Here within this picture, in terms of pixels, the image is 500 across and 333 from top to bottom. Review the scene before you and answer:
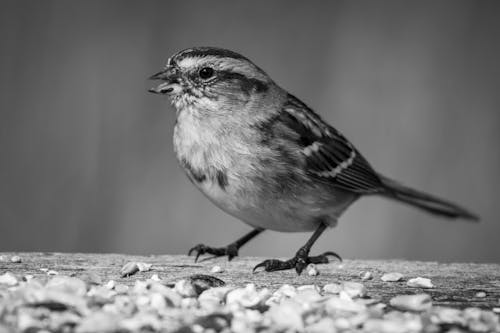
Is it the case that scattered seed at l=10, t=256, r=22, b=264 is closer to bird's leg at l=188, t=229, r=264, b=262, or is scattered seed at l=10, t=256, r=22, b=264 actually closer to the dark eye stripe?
bird's leg at l=188, t=229, r=264, b=262

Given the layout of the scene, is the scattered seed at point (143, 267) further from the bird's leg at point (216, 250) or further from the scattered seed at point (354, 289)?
the scattered seed at point (354, 289)

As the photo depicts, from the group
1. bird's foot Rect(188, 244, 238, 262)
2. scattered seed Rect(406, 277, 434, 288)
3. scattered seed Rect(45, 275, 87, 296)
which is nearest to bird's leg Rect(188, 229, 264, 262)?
bird's foot Rect(188, 244, 238, 262)

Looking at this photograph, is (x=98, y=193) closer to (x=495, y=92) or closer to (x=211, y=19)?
(x=211, y=19)

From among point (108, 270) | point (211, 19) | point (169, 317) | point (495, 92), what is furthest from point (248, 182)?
point (495, 92)

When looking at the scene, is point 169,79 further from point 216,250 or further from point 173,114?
point 173,114

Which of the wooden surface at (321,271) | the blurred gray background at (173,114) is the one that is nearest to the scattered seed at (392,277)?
the wooden surface at (321,271)

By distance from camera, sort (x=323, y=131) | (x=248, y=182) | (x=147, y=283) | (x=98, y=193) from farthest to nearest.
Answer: (x=98, y=193)
(x=323, y=131)
(x=248, y=182)
(x=147, y=283)
